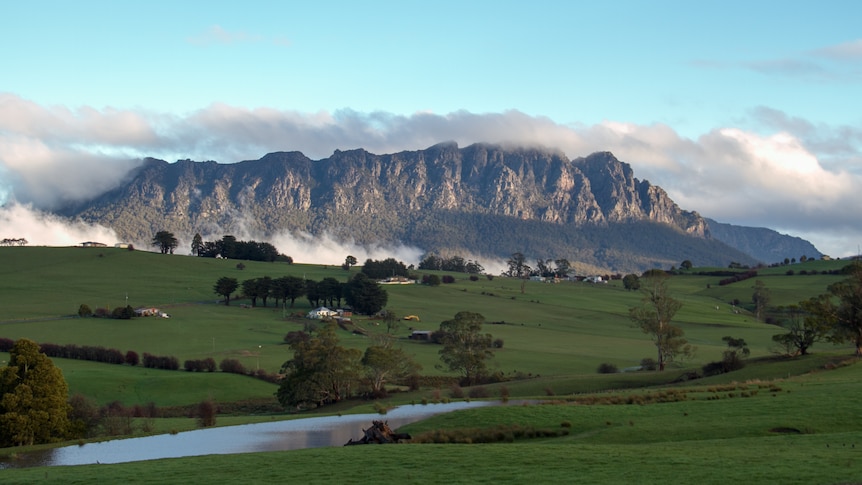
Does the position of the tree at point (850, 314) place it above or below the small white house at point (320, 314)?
above

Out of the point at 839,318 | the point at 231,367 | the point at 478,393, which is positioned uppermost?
the point at 839,318

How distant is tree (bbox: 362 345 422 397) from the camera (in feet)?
266

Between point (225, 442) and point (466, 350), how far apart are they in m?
51.8

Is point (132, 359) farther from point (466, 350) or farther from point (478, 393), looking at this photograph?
point (478, 393)

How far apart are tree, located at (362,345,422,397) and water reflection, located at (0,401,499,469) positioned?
23244 mm

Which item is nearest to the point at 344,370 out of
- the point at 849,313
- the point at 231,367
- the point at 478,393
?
the point at 478,393

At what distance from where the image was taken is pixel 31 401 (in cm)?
5150

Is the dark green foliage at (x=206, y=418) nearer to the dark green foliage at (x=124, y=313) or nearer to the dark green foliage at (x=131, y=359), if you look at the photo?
the dark green foliage at (x=131, y=359)

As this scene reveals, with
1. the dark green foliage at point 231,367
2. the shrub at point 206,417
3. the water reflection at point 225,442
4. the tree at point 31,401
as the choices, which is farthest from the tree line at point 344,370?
the tree at point 31,401

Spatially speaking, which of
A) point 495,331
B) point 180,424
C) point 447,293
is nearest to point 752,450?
point 180,424

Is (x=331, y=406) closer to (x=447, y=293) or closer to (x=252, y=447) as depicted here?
(x=252, y=447)

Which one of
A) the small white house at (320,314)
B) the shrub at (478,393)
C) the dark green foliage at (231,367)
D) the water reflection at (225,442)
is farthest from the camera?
the small white house at (320,314)

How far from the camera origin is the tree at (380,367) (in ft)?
266

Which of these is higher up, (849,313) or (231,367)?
(849,313)
